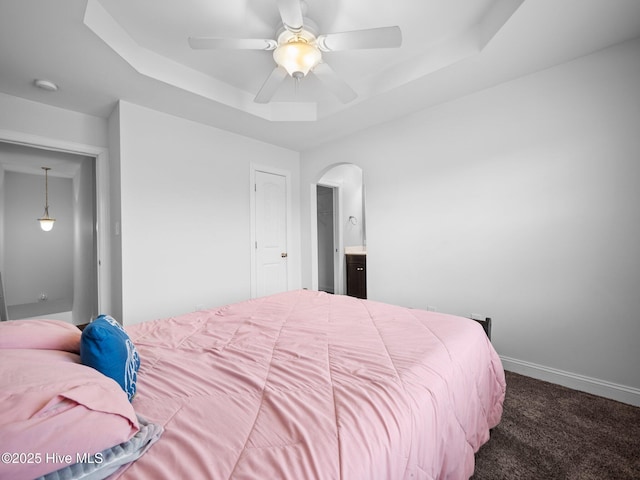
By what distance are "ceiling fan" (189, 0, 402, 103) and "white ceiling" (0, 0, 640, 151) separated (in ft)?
A: 0.68

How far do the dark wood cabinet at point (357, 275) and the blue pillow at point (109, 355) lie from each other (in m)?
4.02

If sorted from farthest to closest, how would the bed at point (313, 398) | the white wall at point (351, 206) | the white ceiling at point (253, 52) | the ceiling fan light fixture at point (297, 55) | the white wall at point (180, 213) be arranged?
the white wall at point (351, 206), the white wall at point (180, 213), the ceiling fan light fixture at point (297, 55), the white ceiling at point (253, 52), the bed at point (313, 398)

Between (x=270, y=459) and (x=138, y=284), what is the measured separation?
266 centimetres

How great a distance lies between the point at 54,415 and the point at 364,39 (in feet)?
6.83

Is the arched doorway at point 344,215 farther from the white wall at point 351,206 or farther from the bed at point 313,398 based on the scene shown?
the bed at point 313,398

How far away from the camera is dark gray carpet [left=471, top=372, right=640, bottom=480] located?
4.46 ft

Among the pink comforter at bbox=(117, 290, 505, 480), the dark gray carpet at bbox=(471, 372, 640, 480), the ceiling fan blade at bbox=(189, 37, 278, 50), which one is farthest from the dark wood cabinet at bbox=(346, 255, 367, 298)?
the ceiling fan blade at bbox=(189, 37, 278, 50)

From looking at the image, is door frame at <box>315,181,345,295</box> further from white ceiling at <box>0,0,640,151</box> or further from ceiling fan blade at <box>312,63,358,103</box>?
ceiling fan blade at <box>312,63,358,103</box>

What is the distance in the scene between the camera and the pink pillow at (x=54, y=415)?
0.54 metres

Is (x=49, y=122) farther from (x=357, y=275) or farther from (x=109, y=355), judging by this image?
(x=357, y=275)

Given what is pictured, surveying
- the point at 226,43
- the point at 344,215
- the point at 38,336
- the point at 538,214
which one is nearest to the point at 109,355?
the point at 38,336

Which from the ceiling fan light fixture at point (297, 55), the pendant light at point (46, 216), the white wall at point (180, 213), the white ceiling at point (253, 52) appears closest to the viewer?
the white ceiling at point (253, 52)

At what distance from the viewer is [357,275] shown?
16.1ft

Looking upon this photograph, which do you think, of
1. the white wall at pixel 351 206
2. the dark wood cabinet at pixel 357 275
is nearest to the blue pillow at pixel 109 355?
the dark wood cabinet at pixel 357 275
